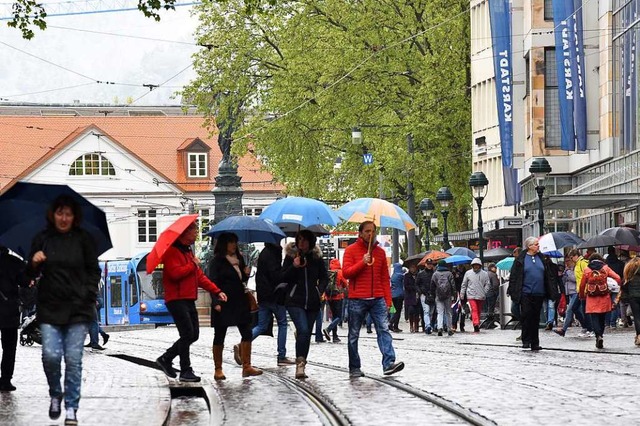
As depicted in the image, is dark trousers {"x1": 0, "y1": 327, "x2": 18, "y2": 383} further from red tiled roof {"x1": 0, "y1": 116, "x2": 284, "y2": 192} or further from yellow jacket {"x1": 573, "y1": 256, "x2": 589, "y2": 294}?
red tiled roof {"x1": 0, "y1": 116, "x2": 284, "y2": 192}

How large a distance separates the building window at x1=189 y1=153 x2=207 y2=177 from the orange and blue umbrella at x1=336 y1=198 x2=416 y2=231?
94133 mm

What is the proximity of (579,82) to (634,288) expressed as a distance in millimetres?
18479

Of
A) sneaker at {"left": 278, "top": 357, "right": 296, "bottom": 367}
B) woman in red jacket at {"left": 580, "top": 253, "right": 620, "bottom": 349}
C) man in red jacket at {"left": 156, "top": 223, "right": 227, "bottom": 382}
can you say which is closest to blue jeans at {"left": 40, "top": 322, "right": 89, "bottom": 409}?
man in red jacket at {"left": 156, "top": 223, "right": 227, "bottom": 382}

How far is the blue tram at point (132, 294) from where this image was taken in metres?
65.4

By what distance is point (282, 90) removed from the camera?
6197 centimetres

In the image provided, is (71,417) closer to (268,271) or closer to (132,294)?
(268,271)

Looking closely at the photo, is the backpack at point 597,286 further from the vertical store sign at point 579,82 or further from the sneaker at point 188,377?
the vertical store sign at point 579,82

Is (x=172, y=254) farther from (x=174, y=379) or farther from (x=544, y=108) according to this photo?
(x=544, y=108)

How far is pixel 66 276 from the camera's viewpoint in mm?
13383

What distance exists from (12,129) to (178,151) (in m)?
11.6

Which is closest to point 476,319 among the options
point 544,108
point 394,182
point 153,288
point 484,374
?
point 544,108

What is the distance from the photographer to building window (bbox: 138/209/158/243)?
114 metres

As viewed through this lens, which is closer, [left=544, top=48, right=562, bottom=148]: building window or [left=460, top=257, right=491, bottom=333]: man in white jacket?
[left=460, top=257, right=491, bottom=333]: man in white jacket

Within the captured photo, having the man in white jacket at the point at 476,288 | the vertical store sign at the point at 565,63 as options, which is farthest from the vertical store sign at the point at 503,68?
the man in white jacket at the point at 476,288
